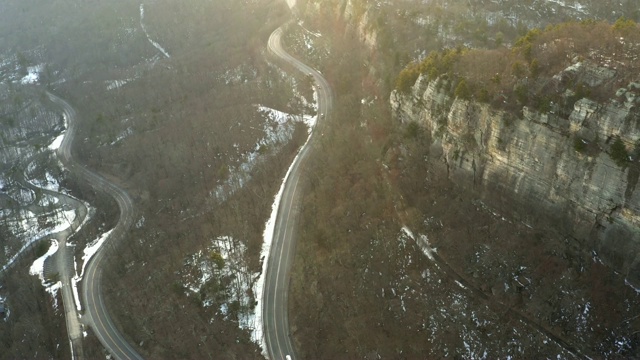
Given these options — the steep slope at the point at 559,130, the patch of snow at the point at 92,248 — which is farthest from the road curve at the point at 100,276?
the steep slope at the point at 559,130

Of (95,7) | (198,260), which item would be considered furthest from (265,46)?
(95,7)

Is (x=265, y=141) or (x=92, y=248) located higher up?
(x=265, y=141)

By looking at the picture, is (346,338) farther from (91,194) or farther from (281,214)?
(91,194)

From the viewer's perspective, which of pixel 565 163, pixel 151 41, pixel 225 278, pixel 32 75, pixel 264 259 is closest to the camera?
pixel 565 163

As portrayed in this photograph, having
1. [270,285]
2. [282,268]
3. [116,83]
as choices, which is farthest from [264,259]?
[116,83]

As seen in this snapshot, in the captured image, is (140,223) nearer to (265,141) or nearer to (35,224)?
(265,141)

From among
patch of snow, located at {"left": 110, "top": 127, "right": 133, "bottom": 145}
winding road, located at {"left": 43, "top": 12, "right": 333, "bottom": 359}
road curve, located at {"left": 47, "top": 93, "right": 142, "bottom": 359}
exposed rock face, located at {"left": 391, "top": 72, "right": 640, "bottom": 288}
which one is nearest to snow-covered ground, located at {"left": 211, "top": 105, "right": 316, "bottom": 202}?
winding road, located at {"left": 43, "top": 12, "right": 333, "bottom": 359}

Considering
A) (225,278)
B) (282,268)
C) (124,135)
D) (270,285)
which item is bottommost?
(124,135)

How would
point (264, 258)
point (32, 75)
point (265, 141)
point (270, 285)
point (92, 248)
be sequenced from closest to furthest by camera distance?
1. point (270, 285)
2. point (264, 258)
3. point (92, 248)
4. point (265, 141)
5. point (32, 75)
